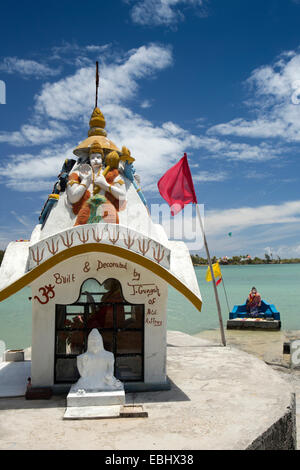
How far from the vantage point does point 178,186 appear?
9703 millimetres

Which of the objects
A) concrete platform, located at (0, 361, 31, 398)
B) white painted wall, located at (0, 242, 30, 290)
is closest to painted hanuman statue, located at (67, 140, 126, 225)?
white painted wall, located at (0, 242, 30, 290)

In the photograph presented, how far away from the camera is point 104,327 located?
683 centimetres

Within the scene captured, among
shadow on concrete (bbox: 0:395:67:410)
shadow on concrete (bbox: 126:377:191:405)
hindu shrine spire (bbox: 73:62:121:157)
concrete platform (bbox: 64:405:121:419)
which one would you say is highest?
hindu shrine spire (bbox: 73:62:121:157)

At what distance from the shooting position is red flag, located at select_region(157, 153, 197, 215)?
9.59 metres

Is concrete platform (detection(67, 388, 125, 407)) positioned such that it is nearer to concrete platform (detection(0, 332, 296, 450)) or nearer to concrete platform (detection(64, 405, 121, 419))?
concrete platform (detection(64, 405, 121, 419))

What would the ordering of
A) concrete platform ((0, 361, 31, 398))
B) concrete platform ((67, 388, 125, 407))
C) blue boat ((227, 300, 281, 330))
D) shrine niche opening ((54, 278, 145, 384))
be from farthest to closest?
blue boat ((227, 300, 281, 330)), shrine niche opening ((54, 278, 145, 384)), concrete platform ((0, 361, 31, 398)), concrete platform ((67, 388, 125, 407))

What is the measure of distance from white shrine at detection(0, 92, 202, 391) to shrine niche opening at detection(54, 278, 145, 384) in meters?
0.02

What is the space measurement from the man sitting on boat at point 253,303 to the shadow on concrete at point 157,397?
10774 millimetres

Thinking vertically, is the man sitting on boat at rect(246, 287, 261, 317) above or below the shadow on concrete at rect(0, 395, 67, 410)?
above

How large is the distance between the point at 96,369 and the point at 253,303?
12067mm

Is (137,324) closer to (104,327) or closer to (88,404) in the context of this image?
(104,327)

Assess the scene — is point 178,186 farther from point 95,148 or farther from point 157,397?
point 157,397

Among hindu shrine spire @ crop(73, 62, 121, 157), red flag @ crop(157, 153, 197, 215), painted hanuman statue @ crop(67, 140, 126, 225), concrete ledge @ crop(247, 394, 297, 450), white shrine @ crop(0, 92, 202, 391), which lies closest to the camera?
concrete ledge @ crop(247, 394, 297, 450)
